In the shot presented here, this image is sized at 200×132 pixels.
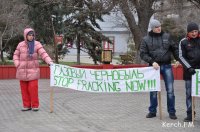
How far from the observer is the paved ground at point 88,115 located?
8.09 meters

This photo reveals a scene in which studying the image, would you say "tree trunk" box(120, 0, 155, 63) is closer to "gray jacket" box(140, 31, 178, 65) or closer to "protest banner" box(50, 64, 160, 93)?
"protest banner" box(50, 64, 160, 93)

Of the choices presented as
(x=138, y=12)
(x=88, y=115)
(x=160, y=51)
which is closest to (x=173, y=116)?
(x=160, y=51)

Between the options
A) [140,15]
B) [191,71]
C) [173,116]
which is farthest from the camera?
[140,15]

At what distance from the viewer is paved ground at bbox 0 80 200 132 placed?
26.5 ft

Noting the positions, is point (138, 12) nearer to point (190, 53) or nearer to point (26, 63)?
point (26, 63)

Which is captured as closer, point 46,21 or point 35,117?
point 35,117

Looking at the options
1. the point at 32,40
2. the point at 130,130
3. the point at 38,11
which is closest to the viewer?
the point at 130,130

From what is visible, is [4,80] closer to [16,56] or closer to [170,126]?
[16,56]

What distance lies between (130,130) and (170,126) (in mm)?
791

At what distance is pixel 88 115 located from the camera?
31.2 ft

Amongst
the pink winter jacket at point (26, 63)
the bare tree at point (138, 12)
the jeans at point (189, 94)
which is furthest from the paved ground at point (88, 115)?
the bare tree at point (138, 12)

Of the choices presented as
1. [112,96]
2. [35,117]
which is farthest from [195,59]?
[112,96]

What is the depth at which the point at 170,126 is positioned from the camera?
8.19m

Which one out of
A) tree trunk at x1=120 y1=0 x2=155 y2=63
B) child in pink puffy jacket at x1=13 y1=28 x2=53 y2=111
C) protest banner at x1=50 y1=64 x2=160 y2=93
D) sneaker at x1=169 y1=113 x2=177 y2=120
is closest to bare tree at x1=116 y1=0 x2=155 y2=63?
tree trunk at x1=120 y1=0 x2=155 y2=63
